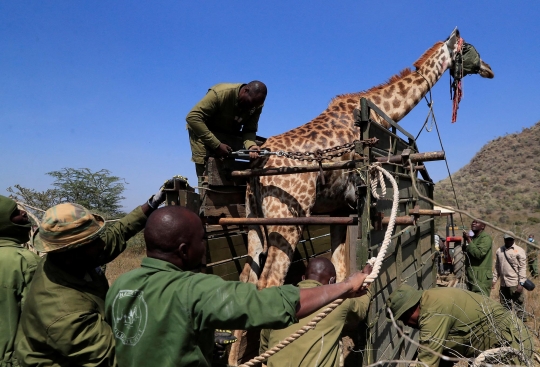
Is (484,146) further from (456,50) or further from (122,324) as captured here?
(122,324)

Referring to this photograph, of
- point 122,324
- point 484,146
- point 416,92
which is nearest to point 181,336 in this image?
point 122,324

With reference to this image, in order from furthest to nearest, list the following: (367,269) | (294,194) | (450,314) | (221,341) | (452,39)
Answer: (452,39) < (294,194) < (450,314) < (221,341) < (367,269)

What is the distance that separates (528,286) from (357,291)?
24.4 ft

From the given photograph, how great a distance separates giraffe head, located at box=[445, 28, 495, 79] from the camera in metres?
6.75

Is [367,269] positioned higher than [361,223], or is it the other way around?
[361,223]

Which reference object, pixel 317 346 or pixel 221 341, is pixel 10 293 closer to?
pixel 221 341

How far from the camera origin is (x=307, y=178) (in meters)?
4.39

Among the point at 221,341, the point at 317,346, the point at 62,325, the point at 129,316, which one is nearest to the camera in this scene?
the point at 129,316

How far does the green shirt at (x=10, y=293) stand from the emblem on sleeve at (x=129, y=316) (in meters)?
1.28

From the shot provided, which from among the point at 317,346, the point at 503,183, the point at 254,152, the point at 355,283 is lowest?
the point at 317,346

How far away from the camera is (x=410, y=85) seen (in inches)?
238

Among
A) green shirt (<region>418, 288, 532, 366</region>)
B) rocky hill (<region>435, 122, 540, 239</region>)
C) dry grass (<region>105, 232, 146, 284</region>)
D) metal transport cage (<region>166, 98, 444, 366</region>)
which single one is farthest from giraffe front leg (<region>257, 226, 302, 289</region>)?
rocky hill (<region>435, 122, 540, 239</region>)

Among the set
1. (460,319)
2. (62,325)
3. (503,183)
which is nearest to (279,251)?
(460,319)

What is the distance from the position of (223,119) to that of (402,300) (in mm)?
2529
